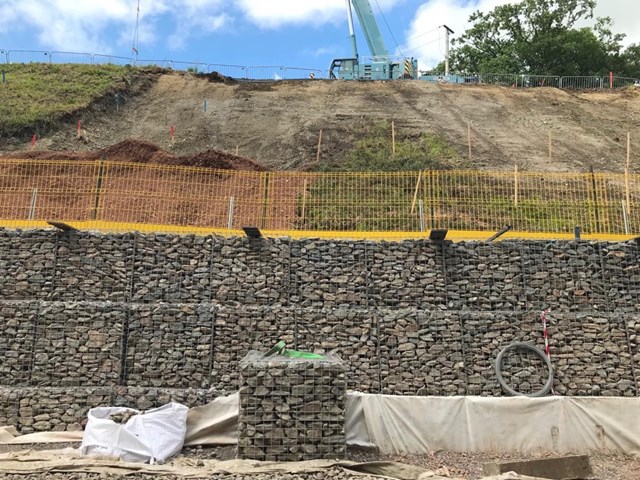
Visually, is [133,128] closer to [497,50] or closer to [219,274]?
[219,274]

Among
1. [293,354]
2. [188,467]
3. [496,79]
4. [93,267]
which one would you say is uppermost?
[496,79]

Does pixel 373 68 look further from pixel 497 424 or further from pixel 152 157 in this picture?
pixel 497 424

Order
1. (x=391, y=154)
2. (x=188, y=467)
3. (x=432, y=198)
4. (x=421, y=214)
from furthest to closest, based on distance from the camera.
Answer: (x=391, y=154) < (x=432, y=198) < (x=421, y=214) < (x=188, y=467)

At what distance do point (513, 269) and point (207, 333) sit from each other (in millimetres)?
6082

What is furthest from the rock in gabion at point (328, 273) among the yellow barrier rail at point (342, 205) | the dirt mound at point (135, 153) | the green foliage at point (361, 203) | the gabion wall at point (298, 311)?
the dirt mound at point (135, 153)

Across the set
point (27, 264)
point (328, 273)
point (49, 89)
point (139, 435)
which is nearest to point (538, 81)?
point (49, 89)

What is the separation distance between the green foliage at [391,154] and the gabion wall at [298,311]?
953 centimetres

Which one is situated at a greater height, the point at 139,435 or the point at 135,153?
the point at 135,153

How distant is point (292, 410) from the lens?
22.4ft

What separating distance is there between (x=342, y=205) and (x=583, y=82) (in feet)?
105

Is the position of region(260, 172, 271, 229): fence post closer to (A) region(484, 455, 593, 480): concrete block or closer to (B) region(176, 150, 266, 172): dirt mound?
(B) region(176, 150, 266, 172): dirt mound

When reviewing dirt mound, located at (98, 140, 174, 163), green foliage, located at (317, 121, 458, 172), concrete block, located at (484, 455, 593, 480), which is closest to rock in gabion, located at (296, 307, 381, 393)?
concrete block, located at (484, 455, 593, 480)

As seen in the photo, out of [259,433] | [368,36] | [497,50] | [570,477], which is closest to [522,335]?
[570,477]

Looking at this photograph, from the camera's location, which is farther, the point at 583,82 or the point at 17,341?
the point at 583,82
